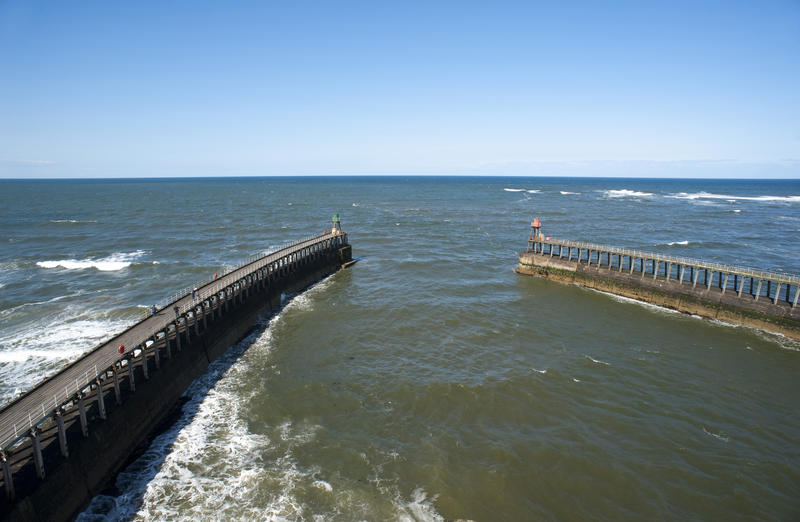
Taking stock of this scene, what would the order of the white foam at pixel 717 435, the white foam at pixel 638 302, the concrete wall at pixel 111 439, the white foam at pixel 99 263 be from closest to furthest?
the concrete wall at pixel 111 439 < the white foam at pixel 717 435 < the white foam at pixel 638 302 < the white foam at pixel 99 263

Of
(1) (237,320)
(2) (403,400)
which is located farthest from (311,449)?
(1) (237,320)

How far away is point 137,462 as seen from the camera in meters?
19.2

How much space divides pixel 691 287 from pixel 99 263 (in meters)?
71.1

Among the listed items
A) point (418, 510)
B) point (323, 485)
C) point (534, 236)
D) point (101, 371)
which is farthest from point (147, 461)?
point (534, 236)

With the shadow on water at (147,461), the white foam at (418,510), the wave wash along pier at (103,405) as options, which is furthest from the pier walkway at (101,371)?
the white foam at (418,510)

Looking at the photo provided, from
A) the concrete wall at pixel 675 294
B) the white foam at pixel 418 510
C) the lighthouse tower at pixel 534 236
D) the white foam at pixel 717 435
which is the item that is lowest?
the white foam at pixel 418 510

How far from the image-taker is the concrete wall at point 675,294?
34312 millimetres

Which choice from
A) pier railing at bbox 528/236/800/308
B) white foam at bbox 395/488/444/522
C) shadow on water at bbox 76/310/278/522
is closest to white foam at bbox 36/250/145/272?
shadow on water at bbox 76/310/278/522

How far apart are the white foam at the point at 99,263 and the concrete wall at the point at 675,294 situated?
52847mm

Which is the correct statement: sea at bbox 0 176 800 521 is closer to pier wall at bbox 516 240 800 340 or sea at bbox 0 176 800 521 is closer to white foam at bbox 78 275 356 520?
white foam at bbox 78 275 356 520

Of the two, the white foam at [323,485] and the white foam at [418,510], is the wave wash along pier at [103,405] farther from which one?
the white foam at [418,510]

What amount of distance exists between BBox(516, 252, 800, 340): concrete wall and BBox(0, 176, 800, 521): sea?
134 cm

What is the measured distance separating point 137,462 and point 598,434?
23.1 meters

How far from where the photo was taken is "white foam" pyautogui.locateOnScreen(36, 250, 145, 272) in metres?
52.7
